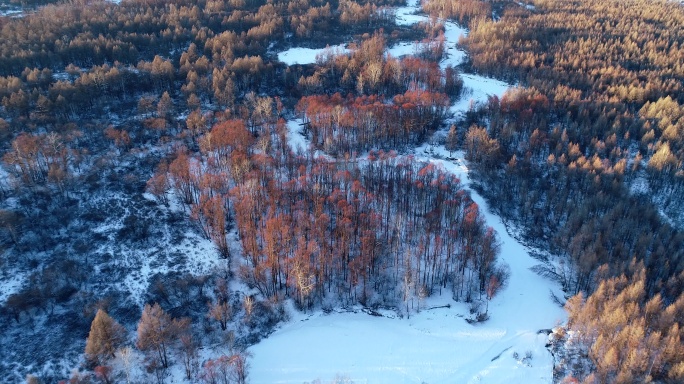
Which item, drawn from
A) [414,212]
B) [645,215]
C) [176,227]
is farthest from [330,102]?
[645,215]

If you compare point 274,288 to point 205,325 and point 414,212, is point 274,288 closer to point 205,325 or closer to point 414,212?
point 205,325

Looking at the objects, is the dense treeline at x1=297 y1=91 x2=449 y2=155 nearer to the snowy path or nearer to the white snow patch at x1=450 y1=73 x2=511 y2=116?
the white snow patch at x1=450 y1=73 x2=511 y2=116

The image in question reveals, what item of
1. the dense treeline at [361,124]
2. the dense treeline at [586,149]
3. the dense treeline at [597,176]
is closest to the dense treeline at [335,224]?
the dense treeline at [597,176]

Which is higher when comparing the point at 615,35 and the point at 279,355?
the point at 615,35

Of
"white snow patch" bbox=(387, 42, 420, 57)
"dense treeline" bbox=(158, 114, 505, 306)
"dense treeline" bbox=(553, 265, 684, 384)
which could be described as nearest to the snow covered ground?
"dense treeline" bbox=(553, 265, 684, 384)

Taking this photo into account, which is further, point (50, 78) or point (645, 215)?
point (50, 78)

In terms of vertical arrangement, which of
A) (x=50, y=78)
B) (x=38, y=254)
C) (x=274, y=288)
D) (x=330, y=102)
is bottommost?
(x=274, y=288)

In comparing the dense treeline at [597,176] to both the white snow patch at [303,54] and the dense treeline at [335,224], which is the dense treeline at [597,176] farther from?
the white snow patch at [303,54]
